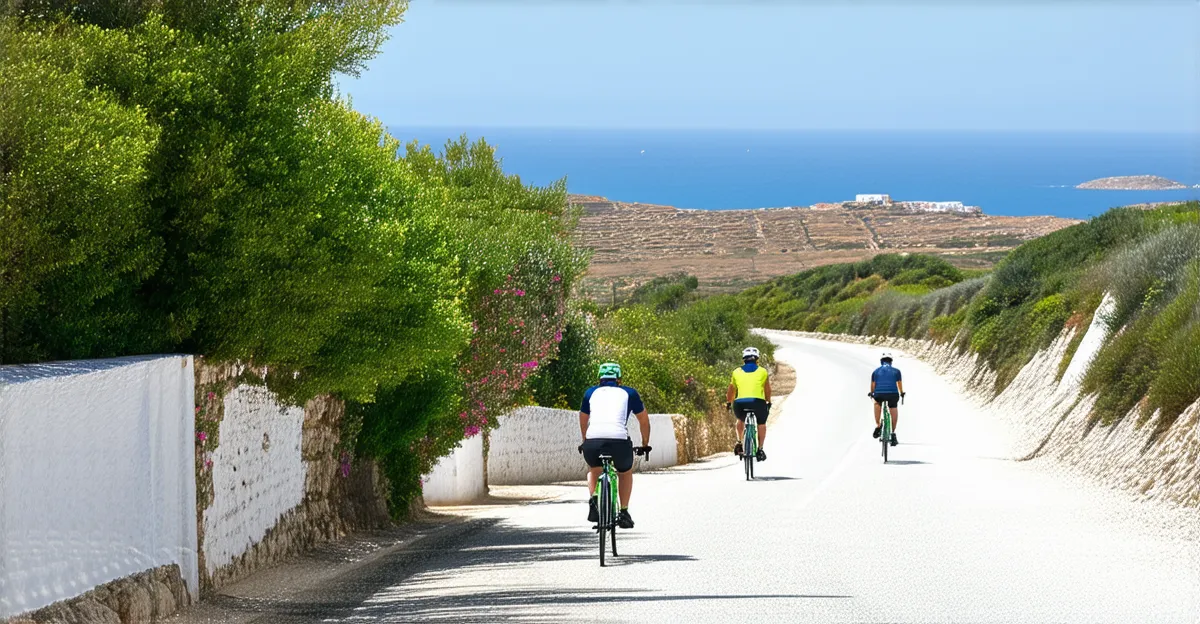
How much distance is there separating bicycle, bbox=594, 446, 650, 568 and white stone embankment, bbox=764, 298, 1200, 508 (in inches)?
304

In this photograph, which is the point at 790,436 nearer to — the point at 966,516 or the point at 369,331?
the point at 966,516

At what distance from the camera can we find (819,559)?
1280 cm

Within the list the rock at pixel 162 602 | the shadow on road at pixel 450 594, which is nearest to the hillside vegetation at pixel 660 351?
the shadow on road at pixel 450 594

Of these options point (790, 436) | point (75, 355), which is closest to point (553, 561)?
point (75, 355)

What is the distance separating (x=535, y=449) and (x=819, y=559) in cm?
1545

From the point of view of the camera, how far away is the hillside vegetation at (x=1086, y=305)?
22.4 m

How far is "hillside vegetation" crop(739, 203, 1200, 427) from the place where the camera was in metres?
22.4

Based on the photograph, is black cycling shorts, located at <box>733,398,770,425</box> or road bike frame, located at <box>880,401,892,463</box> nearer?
black cycling shorts, located at <box>733,398,770,425</box>

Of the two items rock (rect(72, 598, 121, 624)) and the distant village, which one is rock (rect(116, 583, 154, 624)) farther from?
the distant village

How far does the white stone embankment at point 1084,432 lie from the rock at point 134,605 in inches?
484

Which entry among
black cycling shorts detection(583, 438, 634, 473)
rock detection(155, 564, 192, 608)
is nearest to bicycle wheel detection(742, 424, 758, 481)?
black cycling shorts detection(583, 438, 634, 473)

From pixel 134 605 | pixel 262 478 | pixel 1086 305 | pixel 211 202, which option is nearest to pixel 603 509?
pixel 262 478

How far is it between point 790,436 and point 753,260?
109665 mm

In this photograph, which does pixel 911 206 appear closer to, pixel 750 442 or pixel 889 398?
pixel 889 398
